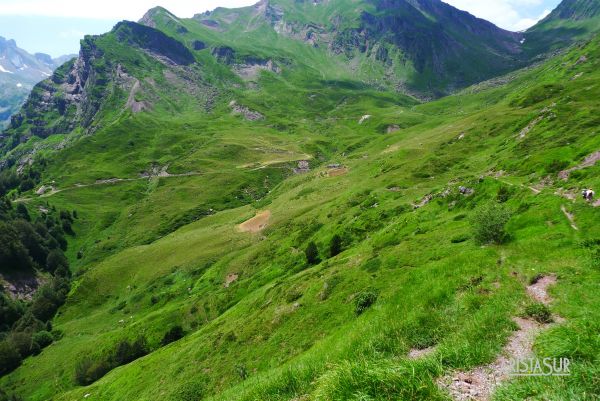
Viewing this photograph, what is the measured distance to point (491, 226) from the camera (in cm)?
3572

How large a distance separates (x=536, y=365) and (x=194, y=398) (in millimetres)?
39248

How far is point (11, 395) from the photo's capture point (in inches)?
4006

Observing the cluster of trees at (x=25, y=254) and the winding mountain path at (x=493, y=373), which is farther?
the cluster of trees at (x=25, y=254)

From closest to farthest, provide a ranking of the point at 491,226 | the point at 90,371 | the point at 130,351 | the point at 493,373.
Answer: the point at 493,373 → the point at 491,226 → the point at 130,351 → the point at 90,371

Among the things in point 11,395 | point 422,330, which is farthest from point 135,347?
point 422,330

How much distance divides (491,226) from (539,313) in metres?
19.0

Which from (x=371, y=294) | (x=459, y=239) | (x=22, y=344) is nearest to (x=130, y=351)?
(x=22, y=344)

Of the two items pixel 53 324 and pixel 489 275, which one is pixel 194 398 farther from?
pixel 53 324

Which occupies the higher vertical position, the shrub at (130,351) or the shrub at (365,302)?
the shrub at (365,302)

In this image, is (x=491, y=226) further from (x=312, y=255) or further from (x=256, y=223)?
(x=256, y=223)

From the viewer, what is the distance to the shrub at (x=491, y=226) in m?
35.4

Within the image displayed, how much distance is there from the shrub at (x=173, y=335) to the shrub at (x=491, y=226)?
70546mm

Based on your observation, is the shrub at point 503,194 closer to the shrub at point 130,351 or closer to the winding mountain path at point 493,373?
the winding mountain path at point 493,373

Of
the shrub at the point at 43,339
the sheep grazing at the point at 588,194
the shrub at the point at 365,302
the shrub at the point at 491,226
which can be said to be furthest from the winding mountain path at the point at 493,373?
the shrub at the point at 43,339
